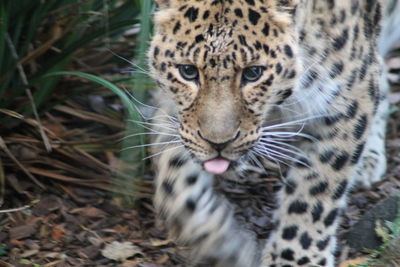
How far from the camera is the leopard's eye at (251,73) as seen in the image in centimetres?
454

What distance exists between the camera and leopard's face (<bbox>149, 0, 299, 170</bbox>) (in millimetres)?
4449

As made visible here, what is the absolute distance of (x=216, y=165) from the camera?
15.0ft

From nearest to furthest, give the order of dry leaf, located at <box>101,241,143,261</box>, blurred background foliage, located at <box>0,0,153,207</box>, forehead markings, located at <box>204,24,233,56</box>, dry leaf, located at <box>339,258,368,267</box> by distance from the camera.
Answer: forehead markings, located at <box>204,24,233,56</box> < dry leaf, located at <box>339,258,368,267</box> < dry leaf, located at <box>101,241,143,261</box> < blurred background foliage, located at <box>0,0,153,207</box>

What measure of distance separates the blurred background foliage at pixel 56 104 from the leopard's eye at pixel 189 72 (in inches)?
36.5

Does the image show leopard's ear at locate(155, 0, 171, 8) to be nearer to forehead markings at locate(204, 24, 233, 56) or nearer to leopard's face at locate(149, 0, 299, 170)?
leopard's face at locate(149, 0, 299, 170)

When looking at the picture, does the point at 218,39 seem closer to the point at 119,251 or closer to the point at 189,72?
the point at 189,72

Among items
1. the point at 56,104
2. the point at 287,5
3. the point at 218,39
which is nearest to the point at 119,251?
the point at 56,104

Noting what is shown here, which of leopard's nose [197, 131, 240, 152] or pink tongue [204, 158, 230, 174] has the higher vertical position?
leopard's nose [197, 131, 240, 152]

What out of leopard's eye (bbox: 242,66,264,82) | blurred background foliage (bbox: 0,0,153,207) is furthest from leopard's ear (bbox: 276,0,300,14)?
blurred background foliage (bbox: 0,0,153,207)

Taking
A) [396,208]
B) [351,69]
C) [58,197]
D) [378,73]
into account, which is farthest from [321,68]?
[58,197]

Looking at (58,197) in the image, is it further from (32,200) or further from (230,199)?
(230,199)

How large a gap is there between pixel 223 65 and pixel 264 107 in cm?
42

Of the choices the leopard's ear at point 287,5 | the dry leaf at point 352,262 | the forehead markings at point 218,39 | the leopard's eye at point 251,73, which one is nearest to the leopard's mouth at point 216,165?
the leopard's eye at point 251,73

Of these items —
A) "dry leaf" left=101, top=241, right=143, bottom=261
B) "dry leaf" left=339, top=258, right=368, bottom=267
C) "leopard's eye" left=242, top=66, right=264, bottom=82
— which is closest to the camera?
"leopard's eye" left=242, top=66, right=264, bottom=82
